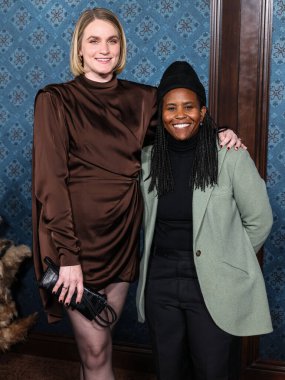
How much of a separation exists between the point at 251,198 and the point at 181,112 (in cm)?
37

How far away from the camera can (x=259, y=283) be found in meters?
1.85

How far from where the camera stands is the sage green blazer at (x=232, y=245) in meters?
1.80

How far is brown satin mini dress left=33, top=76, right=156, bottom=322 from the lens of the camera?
1806 millimetres

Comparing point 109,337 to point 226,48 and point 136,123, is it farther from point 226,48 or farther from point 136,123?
point 226,48

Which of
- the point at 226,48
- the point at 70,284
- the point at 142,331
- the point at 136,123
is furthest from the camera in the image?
the point at 142,331

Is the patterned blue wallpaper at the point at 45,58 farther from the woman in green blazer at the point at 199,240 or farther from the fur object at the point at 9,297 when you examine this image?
the woman in green blazer at the point at 199,240

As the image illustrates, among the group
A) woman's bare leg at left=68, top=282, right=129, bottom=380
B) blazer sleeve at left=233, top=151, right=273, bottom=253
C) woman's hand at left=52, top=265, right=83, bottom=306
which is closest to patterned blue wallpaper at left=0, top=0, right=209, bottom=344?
Answer: woman's bare leg at left=68, top=282, right=129, bottom=380

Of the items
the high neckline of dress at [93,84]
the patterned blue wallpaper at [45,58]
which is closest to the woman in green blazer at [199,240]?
the high neckline of dress at [93,84]

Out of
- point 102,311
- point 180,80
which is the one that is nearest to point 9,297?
point 102,311

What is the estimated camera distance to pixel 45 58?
3084 mm

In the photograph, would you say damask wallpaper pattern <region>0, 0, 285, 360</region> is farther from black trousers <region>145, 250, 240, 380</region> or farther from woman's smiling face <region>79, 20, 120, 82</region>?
black trousers <region>145, 250, 240, 380</region>

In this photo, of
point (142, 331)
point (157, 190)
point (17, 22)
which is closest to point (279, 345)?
point (142, 331)

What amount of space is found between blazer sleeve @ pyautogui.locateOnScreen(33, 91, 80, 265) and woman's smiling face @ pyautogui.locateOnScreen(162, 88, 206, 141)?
1.18 ft

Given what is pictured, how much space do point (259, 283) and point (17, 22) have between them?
7.02ft
